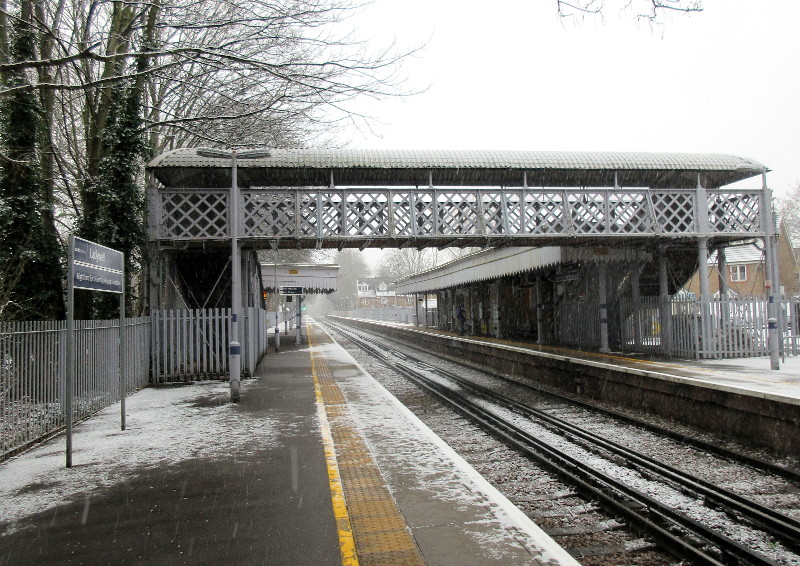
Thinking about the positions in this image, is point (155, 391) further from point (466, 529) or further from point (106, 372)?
point (466, 529)

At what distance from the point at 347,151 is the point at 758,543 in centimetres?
1301

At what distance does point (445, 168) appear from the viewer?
15.3 meters

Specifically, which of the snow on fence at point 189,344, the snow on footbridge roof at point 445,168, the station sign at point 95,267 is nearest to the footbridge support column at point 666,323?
the snow on footbridge roof at point 445,168

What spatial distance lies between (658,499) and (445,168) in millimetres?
10635

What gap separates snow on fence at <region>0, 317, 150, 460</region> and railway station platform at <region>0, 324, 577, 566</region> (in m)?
0.35

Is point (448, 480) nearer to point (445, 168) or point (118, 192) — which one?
point (445, 168)

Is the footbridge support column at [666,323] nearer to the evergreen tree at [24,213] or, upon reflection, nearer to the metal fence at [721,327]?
the metal fence at [721,327]

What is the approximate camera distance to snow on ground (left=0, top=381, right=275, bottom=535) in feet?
18.8

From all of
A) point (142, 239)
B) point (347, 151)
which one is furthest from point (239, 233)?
point (347, 151)

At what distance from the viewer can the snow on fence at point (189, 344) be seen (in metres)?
14.0

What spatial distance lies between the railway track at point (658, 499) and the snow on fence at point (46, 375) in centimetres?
668

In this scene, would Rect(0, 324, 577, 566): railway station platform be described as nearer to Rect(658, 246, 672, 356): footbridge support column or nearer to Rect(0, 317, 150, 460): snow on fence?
Rect(0, 317, 150, 460): snow on fence

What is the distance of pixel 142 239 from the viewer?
14.1 m

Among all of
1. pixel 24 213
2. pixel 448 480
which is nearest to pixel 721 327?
pixel 448 480
